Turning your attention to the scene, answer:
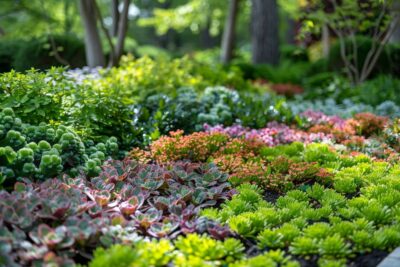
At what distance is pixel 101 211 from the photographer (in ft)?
10.0

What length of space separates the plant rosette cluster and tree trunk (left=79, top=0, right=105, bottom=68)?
448 cm

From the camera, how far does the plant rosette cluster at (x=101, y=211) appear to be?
2.61 m

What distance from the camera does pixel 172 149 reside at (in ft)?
15.2

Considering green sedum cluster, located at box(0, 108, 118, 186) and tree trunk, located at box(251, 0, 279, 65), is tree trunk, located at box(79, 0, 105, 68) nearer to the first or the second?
green sedum cluster, located at box(0, 108, 118, 186)

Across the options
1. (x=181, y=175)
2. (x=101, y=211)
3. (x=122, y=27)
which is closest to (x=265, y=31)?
(x=122, y=27)

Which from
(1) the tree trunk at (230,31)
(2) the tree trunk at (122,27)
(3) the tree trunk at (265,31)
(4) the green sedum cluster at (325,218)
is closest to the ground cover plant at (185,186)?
(4) the green sedum cluster at (325,218)

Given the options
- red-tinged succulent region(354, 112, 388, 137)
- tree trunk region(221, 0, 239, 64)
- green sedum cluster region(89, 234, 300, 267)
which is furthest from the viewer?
tree trunk region(221, 0, 239, 64)

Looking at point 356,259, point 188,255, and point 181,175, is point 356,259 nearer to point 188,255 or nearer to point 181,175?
point 188,255

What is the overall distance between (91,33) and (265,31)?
18.0 feet

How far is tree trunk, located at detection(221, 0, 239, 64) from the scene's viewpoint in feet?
37.5

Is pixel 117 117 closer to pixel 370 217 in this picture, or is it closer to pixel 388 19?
pixel 370 217

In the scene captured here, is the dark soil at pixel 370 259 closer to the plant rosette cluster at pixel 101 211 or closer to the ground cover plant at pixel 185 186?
the ground cover plant at pixel 185 186

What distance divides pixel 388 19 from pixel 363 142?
3953 millimetres

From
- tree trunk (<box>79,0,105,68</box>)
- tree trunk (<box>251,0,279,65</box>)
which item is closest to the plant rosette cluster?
tree trunk (<box>79,0,105,68</box>)
